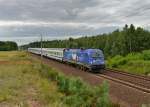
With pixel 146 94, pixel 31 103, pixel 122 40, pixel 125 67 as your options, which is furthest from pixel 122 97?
pixel 122 40

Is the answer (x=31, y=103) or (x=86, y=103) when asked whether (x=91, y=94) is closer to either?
(x=86, y=103)

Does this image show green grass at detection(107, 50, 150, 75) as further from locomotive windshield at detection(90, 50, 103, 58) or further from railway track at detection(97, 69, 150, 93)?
railway track at detection(97, 69, 150, 93)

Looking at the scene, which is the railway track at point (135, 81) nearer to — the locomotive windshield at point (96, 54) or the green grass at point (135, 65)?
the green grass at point (135, 65)

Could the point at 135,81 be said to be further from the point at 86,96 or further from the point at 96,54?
the point at 96,54

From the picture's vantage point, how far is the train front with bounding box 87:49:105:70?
34.8 meters

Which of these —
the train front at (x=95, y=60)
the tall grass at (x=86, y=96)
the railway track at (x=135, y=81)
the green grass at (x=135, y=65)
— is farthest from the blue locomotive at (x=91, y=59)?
the tall grass at (x=86, y=96)

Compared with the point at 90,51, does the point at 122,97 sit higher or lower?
lower

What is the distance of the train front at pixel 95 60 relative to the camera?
114ft

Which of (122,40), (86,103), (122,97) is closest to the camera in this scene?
(86,103)

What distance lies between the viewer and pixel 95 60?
35375mm

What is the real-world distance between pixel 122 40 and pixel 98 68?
5603cm

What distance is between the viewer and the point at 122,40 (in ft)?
294

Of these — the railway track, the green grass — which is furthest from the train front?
A: the railway track

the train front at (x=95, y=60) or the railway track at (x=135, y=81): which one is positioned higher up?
the train front at (x=95, y=60)
